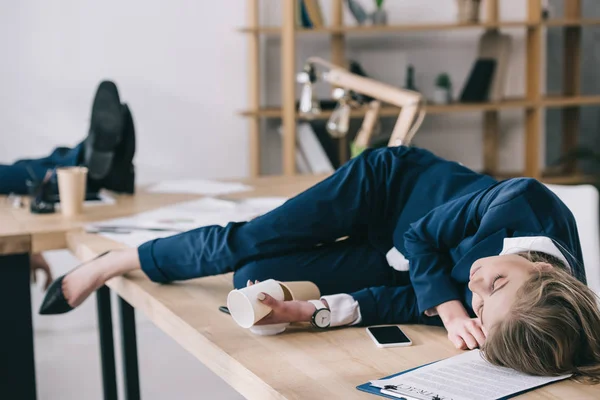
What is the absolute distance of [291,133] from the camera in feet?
12.8

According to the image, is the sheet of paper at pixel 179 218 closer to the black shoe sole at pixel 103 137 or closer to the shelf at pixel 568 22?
the black shoe sole at pixel 103 137

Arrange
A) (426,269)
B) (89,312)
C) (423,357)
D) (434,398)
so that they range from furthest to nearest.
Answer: (89,312) < (426,269) < (423,357) < (434,398)

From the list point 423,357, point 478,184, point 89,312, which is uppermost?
point 478,184

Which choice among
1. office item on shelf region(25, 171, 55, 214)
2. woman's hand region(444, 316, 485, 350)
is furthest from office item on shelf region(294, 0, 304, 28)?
woman's hand region(444, 316, 485, 350)

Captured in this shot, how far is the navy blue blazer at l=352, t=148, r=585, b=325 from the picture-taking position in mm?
1345

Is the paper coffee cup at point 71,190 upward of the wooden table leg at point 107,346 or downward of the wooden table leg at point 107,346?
upward

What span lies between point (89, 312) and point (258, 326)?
256cm

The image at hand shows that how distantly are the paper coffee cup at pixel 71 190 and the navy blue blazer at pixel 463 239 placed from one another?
114 centimetres

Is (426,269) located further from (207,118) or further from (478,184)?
(207,118)

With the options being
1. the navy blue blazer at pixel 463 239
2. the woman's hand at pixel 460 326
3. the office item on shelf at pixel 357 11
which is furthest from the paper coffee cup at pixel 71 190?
the office item on shelf at pixel 357 11

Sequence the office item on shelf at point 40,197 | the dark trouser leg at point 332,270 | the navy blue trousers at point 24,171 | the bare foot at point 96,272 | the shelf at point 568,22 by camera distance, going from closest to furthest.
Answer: the dark trouser leg at point 332,270 < the bare foot at point 96,272 < the office item on shelf at point 40,197 < the navy blue trousers at point 24,171 < the shelf at point 568,22

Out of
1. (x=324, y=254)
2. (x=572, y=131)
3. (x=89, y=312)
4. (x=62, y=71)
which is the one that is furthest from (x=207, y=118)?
(x=324, y=254)

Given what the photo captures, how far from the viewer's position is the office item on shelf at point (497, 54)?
4.16 meters

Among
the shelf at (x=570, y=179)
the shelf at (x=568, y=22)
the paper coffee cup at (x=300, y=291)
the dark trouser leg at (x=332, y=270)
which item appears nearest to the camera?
the paper coffee cup at (x=300, y=291)
